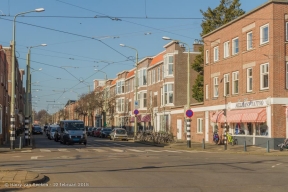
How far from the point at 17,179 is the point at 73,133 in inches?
1128

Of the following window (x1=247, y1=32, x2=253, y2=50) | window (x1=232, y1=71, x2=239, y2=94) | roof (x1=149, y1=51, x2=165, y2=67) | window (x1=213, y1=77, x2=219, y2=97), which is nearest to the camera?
A: window (x1=247, y1=32, x2=253, y2=50)

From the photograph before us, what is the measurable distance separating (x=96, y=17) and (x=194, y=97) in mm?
33789

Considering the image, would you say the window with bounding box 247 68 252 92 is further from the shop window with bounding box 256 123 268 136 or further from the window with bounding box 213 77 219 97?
the window with bounding box 213 77 219 97

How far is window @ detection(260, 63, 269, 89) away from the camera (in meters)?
35.2

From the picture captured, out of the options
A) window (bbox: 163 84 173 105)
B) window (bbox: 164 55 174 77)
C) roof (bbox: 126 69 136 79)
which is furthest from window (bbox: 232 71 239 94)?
roof (bbox: 126 69 136 79)

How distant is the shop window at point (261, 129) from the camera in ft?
115

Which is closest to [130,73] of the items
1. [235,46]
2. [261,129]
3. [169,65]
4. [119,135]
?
[169,65]

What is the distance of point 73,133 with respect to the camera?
4278cm

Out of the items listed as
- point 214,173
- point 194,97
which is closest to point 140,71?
point 194,97

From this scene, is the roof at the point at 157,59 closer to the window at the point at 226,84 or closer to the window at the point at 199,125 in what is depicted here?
the window at the point at 199,125

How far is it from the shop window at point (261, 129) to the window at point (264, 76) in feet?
9.64

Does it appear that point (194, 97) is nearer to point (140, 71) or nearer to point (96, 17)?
point (140, 71)

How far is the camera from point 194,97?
61.1 meters

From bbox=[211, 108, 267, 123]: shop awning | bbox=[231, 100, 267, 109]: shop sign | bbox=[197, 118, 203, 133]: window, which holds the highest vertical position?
bbox=[231, 100, 267, 109]: shop sign
